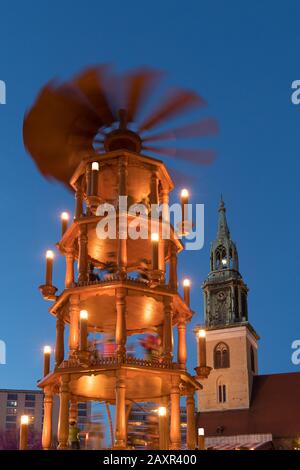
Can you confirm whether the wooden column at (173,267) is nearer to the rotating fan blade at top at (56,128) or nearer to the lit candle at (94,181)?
the lit candle at (94,181)

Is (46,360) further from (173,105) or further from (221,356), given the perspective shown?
(221,356)

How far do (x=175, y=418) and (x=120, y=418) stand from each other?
1911 millimetres

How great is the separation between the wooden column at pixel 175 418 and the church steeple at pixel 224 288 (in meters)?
58.2

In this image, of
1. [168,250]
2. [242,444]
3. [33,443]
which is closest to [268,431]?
[242,444]

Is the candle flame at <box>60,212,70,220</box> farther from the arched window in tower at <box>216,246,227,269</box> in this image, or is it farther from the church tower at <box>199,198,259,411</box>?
the arched window in tower at <box>216,246,227,269</box>

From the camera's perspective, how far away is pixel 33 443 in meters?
98.4

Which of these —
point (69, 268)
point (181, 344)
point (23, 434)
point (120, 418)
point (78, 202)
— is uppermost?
point (78, 202)

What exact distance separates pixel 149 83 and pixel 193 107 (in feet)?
6.37

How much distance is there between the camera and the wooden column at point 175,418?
21922 millimetres

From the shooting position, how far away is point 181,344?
82.9 ft

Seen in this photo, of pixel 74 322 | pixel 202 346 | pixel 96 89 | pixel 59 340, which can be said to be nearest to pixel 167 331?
pixel 202 346

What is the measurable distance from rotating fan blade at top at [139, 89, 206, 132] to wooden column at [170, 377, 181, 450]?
9.37m

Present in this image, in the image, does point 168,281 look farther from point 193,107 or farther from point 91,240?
point 193,107

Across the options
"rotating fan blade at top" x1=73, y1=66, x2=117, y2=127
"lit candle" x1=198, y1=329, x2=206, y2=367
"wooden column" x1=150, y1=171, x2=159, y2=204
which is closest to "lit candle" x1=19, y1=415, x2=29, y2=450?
"lit candle" x1=198, y1=329, x2=206, y2=367
